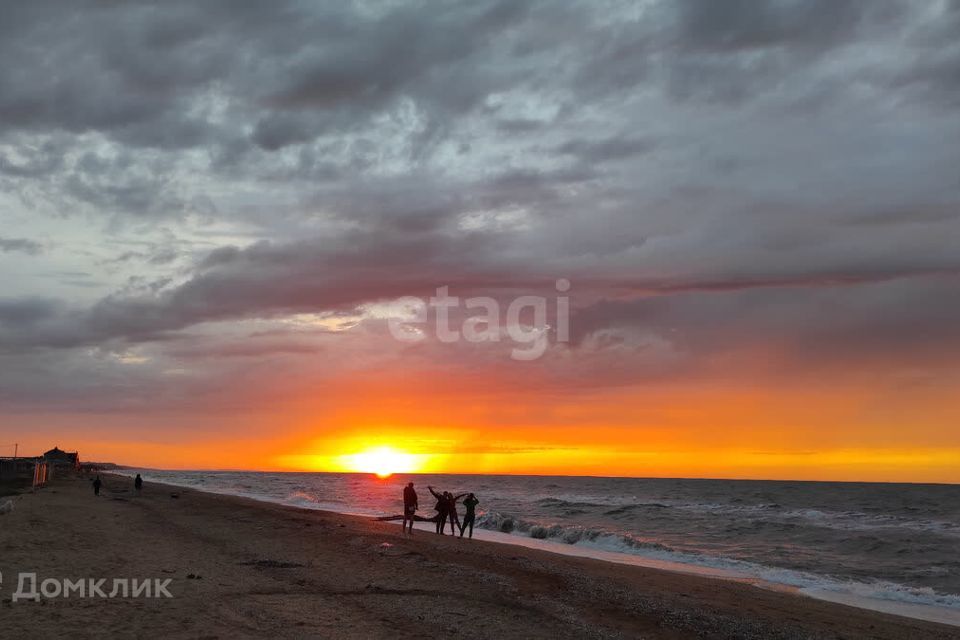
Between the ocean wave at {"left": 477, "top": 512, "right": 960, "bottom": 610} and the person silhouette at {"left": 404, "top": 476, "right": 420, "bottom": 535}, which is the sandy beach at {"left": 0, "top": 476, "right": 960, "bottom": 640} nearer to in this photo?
the person silhouette at {"left": 404, "top": 476, "right": 420, "bottom": 535}

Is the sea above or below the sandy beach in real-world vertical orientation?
below

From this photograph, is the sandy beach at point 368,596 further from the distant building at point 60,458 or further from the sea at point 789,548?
the distant building at point 60,458

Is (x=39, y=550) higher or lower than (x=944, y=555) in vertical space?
higher

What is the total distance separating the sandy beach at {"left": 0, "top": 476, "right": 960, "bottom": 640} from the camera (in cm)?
1266

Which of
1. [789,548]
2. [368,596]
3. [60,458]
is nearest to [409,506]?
[368,596]

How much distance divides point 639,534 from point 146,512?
95.1 feet

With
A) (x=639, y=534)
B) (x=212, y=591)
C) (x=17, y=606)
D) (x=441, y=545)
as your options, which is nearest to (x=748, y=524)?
(x=639, y=534)

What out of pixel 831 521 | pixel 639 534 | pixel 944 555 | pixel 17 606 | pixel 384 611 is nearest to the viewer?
pixel 17 606

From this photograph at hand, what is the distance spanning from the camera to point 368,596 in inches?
620

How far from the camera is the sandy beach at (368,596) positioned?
12656 mm

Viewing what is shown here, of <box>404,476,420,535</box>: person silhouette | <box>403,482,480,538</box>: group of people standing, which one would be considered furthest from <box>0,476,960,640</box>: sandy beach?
<box>403,482,480,538</box>: group of people standing

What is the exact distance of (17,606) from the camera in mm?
12688

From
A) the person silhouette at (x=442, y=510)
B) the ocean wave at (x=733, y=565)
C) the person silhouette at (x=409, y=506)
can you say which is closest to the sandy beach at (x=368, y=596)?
the person silhouette at (x=409, y=506)

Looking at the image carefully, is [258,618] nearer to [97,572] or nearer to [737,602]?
[97,572]
